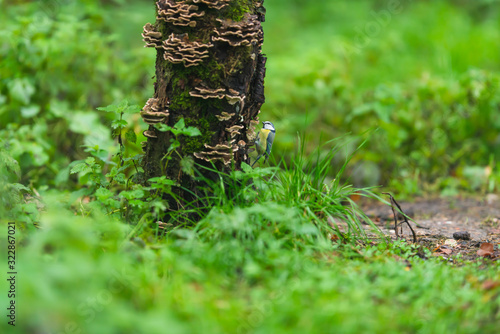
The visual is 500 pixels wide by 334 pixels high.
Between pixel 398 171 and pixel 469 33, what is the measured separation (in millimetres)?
4492

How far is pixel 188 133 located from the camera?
2.49 m

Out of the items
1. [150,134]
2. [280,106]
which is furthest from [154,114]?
[280,106]

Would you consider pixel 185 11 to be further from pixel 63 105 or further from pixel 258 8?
pixel 63 105

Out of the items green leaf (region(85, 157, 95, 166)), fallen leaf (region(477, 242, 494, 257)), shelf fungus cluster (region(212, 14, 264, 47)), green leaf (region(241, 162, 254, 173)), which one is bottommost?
fallen leaf (region(477, 242, 494, 257))

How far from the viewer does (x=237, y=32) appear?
101 inches

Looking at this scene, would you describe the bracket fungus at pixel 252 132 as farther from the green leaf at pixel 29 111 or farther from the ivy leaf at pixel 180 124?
the green leaf at pixel 29 111

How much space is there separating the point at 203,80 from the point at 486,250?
1.93 m

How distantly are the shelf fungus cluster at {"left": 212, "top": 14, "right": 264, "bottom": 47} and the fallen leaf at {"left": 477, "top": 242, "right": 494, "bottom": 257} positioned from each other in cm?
180

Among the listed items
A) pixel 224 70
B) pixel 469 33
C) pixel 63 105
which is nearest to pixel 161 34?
pixel 224 70

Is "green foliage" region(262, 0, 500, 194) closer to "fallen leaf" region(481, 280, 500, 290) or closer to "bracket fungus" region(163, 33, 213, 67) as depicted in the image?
"bracket fungus" region(163, 33, 213, 67)

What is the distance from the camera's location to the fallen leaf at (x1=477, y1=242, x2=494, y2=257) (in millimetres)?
2782

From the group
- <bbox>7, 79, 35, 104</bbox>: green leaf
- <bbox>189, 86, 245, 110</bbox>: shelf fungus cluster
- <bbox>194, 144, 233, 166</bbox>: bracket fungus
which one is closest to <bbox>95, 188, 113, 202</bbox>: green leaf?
<bbox>194, 144, 233, 166</bbox>: bracket fungus

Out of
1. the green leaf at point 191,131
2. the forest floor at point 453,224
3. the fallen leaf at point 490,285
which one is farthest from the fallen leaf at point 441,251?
the green leaf at point 191,131

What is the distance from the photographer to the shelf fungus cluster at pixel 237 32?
258 cm
